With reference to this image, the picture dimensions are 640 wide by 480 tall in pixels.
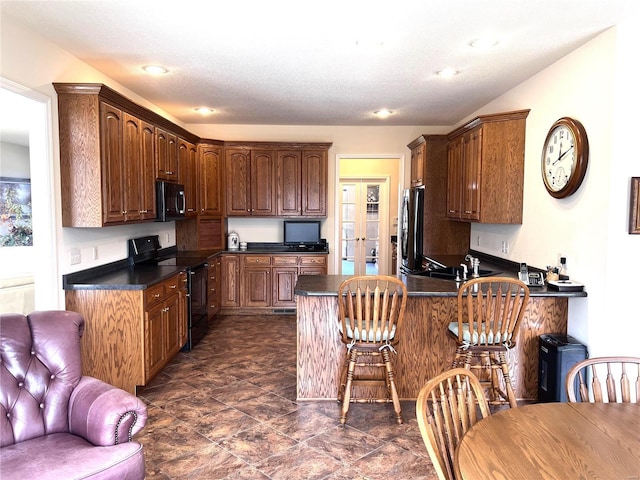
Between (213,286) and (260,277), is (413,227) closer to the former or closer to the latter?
(260,277)

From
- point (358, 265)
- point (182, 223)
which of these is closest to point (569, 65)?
point (182, 223)

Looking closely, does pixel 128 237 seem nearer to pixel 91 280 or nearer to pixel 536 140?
pixel 91 280

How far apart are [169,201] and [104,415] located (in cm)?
282

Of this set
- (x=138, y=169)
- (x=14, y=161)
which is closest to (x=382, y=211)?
(x=138, y=169)

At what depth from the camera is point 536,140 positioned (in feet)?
12.1

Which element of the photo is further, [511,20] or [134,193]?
[134,193]

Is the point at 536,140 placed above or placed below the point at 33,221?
above

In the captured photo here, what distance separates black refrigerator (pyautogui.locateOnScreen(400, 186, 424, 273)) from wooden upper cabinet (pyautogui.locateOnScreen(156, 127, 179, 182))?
2.96 meters

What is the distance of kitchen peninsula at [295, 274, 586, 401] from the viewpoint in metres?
3.25

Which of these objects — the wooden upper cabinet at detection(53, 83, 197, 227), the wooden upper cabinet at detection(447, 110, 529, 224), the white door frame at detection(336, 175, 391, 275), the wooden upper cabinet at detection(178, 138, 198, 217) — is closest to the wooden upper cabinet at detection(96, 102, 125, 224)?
the wooden upper cabinet at detection(53, 83, 197, 227)

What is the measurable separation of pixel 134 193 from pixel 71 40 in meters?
1.22

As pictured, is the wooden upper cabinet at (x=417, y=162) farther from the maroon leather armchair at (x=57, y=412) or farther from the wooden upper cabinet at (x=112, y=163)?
the maroon leather armchair at (x=57, y=412)

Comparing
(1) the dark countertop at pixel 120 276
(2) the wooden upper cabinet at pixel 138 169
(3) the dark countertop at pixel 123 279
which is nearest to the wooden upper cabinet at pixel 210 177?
(1) the dark countertop at pixel 120 276

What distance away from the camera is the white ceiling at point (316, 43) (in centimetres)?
248
